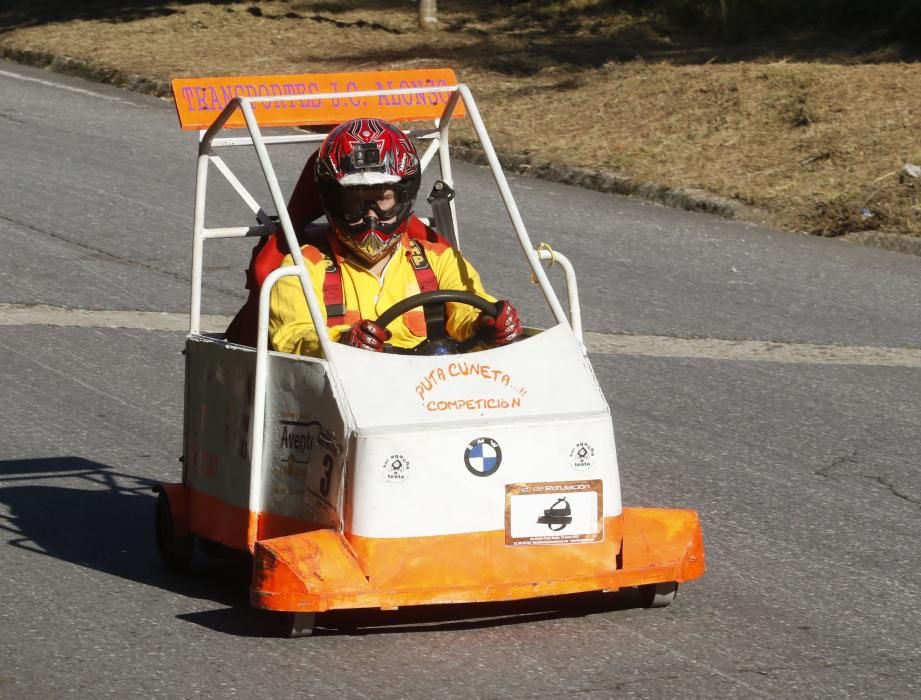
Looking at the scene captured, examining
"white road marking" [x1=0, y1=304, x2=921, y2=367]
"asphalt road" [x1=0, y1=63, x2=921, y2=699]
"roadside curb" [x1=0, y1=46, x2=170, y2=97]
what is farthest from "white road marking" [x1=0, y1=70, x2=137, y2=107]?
"white road marking" [x1=0, y1=304, x2=921, y2=367]

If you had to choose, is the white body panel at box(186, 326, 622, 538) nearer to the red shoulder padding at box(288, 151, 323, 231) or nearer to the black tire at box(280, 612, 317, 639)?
the black tire at box(280, 612, 317, 639)

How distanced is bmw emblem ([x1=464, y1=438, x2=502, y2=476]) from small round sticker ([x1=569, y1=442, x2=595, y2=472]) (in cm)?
21

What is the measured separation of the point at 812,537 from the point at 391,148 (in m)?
1.93

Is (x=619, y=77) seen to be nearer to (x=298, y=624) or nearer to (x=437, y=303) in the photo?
(x=437, y=303)

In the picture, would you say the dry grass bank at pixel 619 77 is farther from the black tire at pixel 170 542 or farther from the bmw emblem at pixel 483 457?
the bmw emblem at pixel 483 457

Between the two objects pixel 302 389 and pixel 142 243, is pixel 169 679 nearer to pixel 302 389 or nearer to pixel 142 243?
pixel 302 389

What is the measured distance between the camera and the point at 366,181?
502cm

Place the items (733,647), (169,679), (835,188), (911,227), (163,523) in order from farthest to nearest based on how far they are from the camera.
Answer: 1. (835,188)
2. (911,227)
3. (163,523)
4. (733,647)
5. (169,679)

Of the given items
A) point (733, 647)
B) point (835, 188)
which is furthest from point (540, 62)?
point (733, 647)

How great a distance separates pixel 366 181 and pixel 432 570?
1184mm

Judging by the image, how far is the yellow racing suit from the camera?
16.3 ft

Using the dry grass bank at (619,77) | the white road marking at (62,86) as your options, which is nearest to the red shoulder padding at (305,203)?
the dry grass bank at (619,77)

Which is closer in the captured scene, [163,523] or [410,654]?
[410,654]

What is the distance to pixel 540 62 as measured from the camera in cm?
1667
